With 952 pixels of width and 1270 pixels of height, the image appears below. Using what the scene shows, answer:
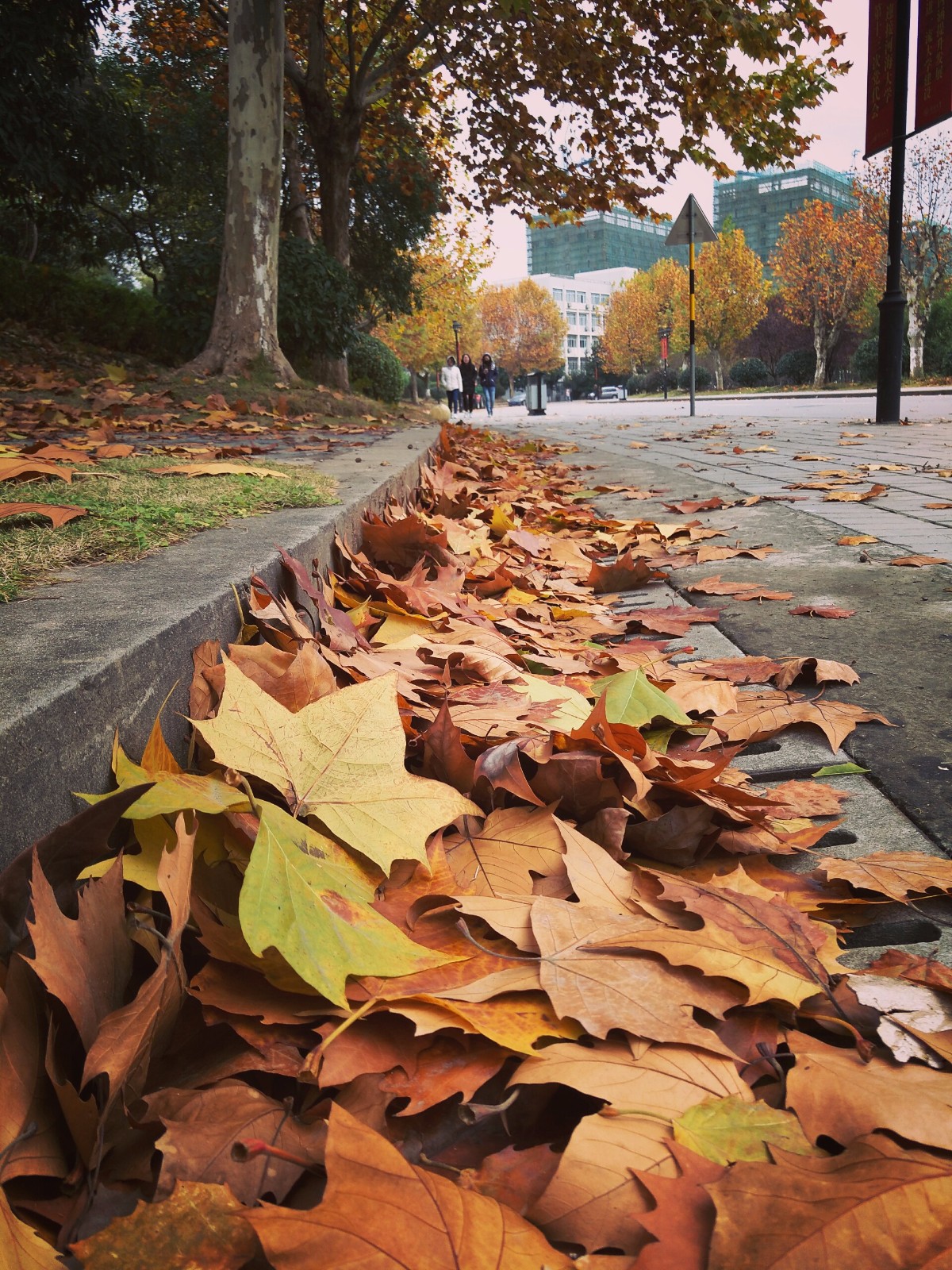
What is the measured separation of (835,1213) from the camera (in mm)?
625

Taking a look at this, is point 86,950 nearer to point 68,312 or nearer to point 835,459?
point 835,459

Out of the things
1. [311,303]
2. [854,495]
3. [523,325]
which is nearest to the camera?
[854,495]

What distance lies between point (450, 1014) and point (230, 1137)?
22cm

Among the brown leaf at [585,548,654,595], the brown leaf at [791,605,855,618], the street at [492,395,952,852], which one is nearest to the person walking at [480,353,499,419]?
the street at [492,395,952,852]

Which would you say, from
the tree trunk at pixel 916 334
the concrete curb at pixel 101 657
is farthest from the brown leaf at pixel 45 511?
the tree trunk at pixel 916 334

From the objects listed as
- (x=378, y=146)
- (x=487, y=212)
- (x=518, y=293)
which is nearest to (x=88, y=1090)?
(x=487, y=212)

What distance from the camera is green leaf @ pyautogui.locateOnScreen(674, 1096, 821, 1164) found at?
0.72m

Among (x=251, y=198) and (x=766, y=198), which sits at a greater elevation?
(x=766, y=198)

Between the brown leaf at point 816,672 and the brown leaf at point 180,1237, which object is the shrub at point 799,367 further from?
the brown leaf at point 180,1237

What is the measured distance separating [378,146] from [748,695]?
1713 cm

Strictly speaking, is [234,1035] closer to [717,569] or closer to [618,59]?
[717,569]

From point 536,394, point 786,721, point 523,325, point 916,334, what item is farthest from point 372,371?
point 523,325

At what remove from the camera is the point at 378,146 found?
16.3m

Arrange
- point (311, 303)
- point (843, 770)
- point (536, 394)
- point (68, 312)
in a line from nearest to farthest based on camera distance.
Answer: point (843, 770)
point (311, 303)
point (68, 312)
point (536, 394)
